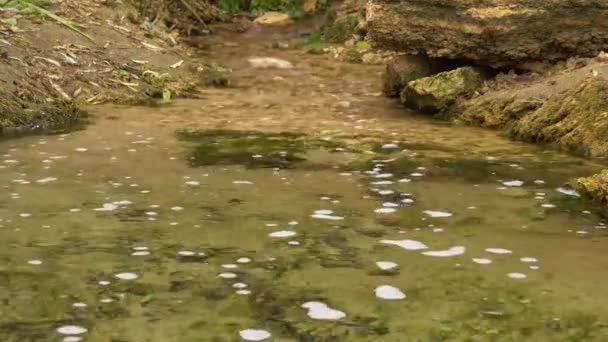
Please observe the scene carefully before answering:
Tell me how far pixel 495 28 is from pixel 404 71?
1.51 m

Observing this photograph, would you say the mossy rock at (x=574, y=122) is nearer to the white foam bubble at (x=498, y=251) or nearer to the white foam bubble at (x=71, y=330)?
the white foam bubble at (x=498, y=251)

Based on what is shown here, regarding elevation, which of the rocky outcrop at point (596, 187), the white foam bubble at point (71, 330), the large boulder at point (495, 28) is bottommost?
the white foam bubble at point (71, 330)

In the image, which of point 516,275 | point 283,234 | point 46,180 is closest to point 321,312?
point 516,275

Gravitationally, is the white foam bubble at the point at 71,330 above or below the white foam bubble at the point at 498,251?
below

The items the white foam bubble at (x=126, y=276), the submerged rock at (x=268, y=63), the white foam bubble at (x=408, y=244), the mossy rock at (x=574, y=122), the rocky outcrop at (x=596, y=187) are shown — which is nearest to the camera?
the white foam bubble at (x=126, y=276)

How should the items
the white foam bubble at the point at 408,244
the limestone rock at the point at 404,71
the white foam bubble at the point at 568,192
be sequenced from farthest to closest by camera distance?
the limestone rock at the point at 404,71 → the white foam bubble at the point at 568,192 → the white foam bubble at the point at 408,244

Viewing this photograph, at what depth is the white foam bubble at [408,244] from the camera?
4.93 m

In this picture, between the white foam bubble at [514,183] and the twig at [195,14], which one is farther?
the twig at [195,14]

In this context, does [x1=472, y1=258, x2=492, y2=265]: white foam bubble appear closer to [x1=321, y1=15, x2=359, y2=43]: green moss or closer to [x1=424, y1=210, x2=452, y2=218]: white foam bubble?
[x1=424, y1=210, x2=452, y2=218]: white foam bubble

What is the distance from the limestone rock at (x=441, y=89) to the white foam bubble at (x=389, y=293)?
6.51 m

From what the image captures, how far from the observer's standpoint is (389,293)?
165 inches

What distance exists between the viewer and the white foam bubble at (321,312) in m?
3.88

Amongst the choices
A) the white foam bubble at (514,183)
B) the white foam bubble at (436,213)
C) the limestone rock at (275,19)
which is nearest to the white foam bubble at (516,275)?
the white foam bubble at (436,213)

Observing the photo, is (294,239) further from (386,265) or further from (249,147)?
(249,147)
